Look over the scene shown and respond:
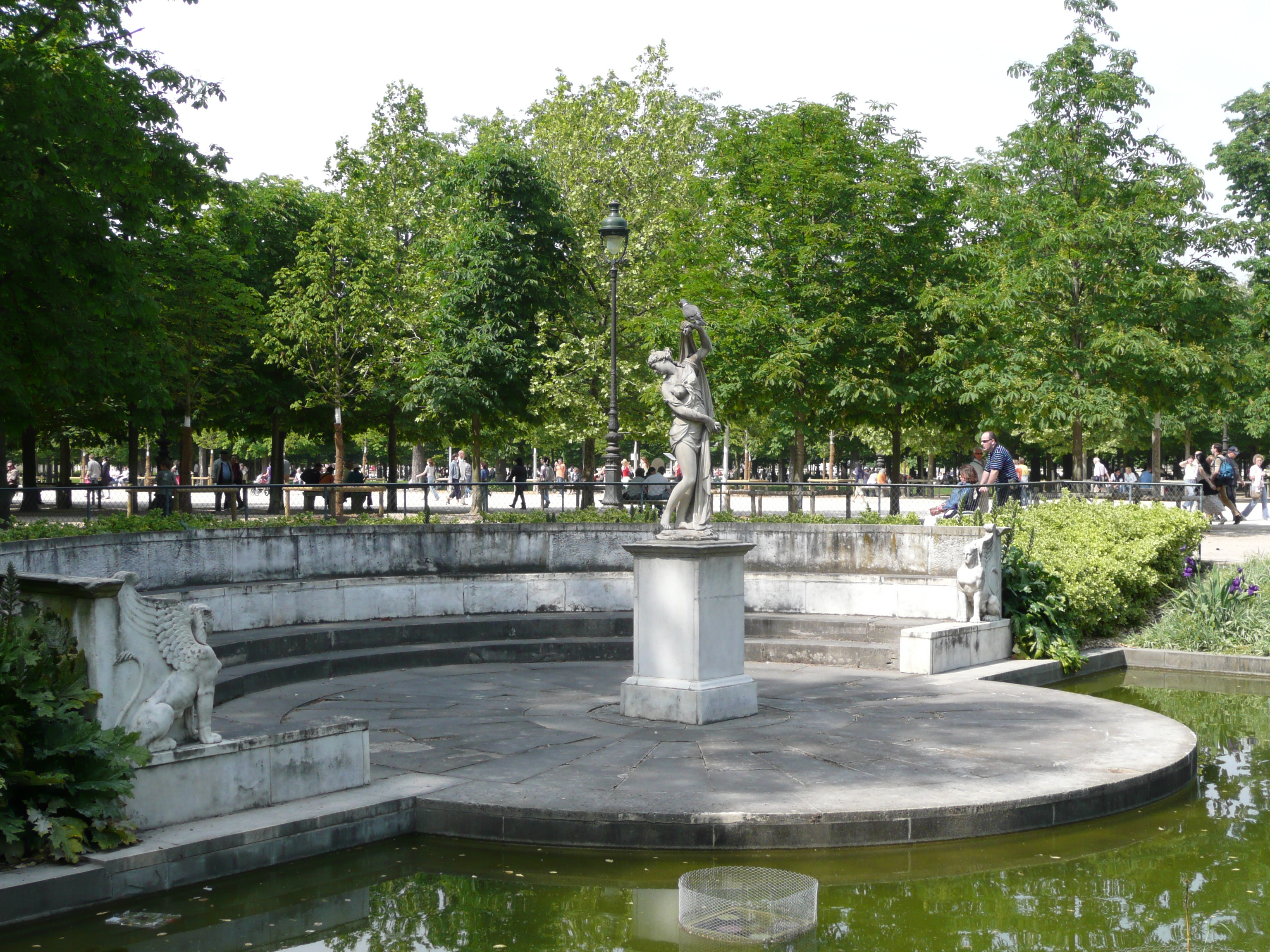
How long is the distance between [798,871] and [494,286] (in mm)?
28205

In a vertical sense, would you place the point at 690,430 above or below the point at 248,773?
above

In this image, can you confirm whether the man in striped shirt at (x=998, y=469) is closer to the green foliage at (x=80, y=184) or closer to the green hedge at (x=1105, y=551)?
the green hedge at (x=1105, y=551)

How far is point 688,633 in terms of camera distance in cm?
1117

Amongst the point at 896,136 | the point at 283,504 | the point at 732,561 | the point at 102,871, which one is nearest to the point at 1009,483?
the point at 732,561

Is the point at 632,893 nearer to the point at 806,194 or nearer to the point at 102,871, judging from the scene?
the point at 102,871

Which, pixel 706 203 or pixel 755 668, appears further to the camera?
pixel 706 203

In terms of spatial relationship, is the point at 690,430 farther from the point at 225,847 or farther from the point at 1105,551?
the point at 1105,551

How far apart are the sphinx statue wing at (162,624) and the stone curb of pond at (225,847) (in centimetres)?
107

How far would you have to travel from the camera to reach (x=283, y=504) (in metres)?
19.5

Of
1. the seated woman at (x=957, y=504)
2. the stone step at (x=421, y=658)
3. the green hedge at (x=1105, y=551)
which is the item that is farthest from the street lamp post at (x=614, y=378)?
the green hedge at (x=1105, y=551)

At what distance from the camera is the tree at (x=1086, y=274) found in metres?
30.9

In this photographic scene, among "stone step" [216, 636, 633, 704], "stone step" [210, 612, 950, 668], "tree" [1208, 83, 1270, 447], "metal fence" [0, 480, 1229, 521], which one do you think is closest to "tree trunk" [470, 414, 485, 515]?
"metal fence" [0, 480, 1229, 521]

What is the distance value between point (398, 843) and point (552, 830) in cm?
107

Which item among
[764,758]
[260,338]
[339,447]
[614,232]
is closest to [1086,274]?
[614,232]
